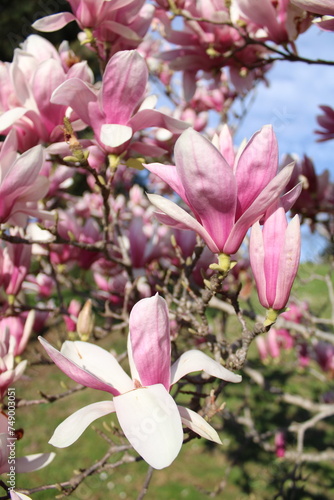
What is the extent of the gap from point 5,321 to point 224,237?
2.44 ft

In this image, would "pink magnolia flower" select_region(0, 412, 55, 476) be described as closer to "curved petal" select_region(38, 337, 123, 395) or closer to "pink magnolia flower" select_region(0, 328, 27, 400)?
"pink magnolia flower" select_region(0, 328, 27, 400)

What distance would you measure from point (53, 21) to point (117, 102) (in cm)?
40

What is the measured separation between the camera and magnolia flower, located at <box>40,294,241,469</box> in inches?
22.5

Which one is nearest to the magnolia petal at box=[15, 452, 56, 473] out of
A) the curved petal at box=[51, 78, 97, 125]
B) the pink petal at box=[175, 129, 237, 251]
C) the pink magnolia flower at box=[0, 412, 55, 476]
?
the pink magnolia flower at box=[0, 412, 55, 476]

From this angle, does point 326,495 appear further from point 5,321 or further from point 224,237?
point 224,237

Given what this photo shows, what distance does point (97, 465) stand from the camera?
37.2 inches

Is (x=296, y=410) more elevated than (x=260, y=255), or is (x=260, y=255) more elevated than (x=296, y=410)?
(x=260, y=255)

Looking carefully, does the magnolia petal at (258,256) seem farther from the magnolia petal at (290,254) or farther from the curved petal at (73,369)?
the curved petal at (73,369)

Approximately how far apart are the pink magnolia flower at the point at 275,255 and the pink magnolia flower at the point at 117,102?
13.2 inches

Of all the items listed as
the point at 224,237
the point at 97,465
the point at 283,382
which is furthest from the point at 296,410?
the point at 224,237

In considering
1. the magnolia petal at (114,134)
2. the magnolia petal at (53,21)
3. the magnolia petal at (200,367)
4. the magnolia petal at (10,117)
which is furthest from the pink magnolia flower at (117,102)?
the magnolia petal at (200,367)

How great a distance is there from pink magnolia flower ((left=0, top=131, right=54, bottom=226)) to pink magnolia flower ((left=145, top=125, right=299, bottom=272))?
280mm

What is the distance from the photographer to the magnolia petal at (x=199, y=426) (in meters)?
0.62

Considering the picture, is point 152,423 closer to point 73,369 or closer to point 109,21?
point 73,369
